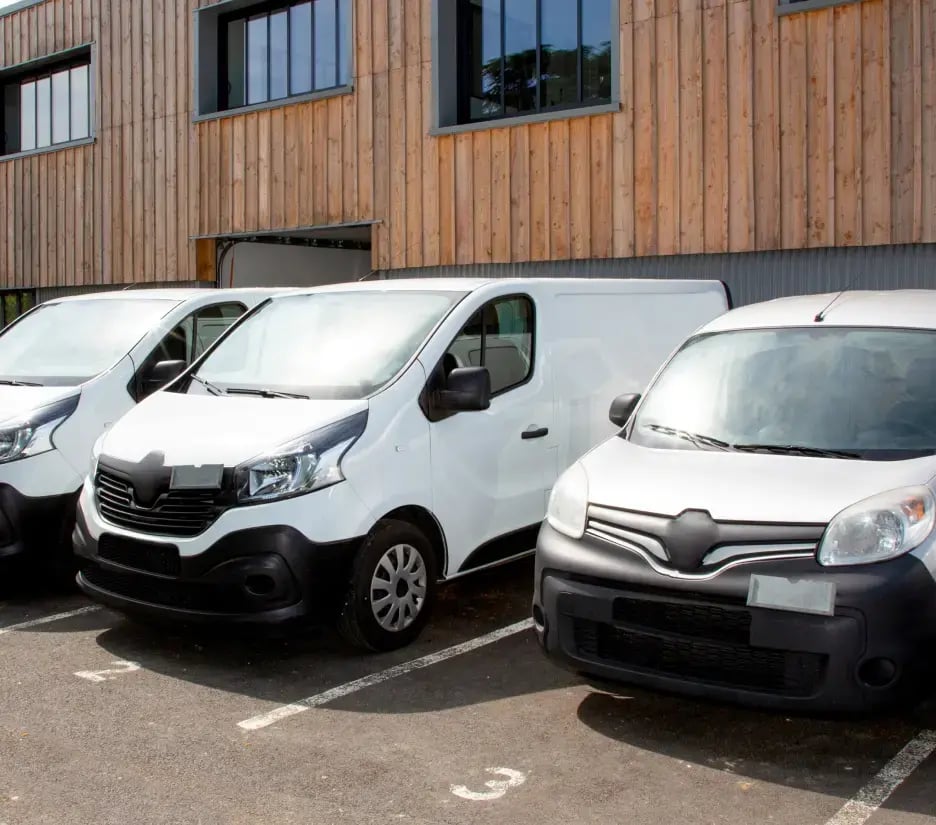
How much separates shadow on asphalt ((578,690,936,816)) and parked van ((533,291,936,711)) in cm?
23

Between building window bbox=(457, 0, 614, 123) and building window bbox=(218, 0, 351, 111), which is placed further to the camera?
building window bbox=(218, 0, 351, 111)

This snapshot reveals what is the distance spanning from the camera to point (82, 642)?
609 cm

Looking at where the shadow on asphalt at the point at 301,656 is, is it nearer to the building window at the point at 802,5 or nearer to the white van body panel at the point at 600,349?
the white van body panel at the point at 600,349

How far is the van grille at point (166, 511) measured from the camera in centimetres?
544

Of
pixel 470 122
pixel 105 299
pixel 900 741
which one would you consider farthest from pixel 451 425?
pixel 470 122

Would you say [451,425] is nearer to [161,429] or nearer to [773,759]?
[161,429]

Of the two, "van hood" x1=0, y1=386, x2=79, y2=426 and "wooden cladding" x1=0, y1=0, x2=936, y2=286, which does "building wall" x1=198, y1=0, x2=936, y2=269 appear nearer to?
"wooden cladding" x1=0, y1=0, x2=936, y2=286

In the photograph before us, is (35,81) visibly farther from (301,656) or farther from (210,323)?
(301,656)

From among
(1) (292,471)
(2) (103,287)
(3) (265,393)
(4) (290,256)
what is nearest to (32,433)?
(3) (265,393)

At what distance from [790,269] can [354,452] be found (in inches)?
272

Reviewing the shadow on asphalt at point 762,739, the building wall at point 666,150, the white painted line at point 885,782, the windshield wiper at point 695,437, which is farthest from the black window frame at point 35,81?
the white painted line at point 885,782

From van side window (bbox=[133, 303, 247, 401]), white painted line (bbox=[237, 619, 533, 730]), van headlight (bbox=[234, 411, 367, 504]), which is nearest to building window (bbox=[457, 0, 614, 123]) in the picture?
van side window (bbox=[133, 303, 247, 401])

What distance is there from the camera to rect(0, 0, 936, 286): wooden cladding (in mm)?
10594

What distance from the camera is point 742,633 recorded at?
13.5 ft
